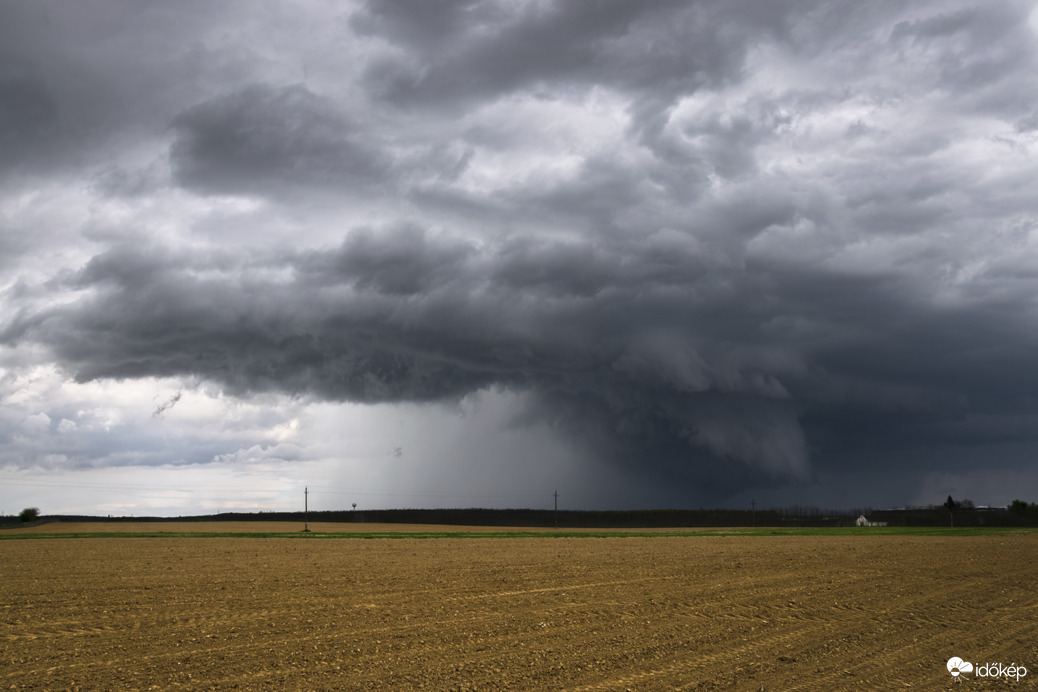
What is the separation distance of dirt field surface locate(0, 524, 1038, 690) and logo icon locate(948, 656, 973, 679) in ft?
0.76

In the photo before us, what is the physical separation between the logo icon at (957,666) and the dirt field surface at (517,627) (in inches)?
9.2

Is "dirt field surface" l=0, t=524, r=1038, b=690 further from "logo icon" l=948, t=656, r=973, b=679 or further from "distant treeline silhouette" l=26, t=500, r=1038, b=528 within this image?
"distant treeline silhouette" l=26, t=500, r=1038, b=528

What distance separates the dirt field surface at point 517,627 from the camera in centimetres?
1447

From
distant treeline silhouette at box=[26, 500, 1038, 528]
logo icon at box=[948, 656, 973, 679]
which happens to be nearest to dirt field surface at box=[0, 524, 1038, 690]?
logo icon at box=[948, 656, 973, 679]

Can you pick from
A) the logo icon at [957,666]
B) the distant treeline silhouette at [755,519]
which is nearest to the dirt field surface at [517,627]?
the logo icon at [957,666]

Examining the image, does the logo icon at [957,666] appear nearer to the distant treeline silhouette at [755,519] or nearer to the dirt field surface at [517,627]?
the dirt field surface at [517,627]

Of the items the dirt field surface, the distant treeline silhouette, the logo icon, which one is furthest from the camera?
the distant treeline silhouette

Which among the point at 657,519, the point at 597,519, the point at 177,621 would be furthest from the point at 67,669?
the point at 597,519

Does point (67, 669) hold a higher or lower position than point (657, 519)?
higher

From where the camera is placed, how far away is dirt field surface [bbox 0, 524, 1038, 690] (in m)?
14.5

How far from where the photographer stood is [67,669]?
15.1 metres

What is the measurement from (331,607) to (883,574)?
73.1ft

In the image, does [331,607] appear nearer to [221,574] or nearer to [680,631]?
[680,631]

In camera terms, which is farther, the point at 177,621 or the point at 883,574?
the point at 883,574
